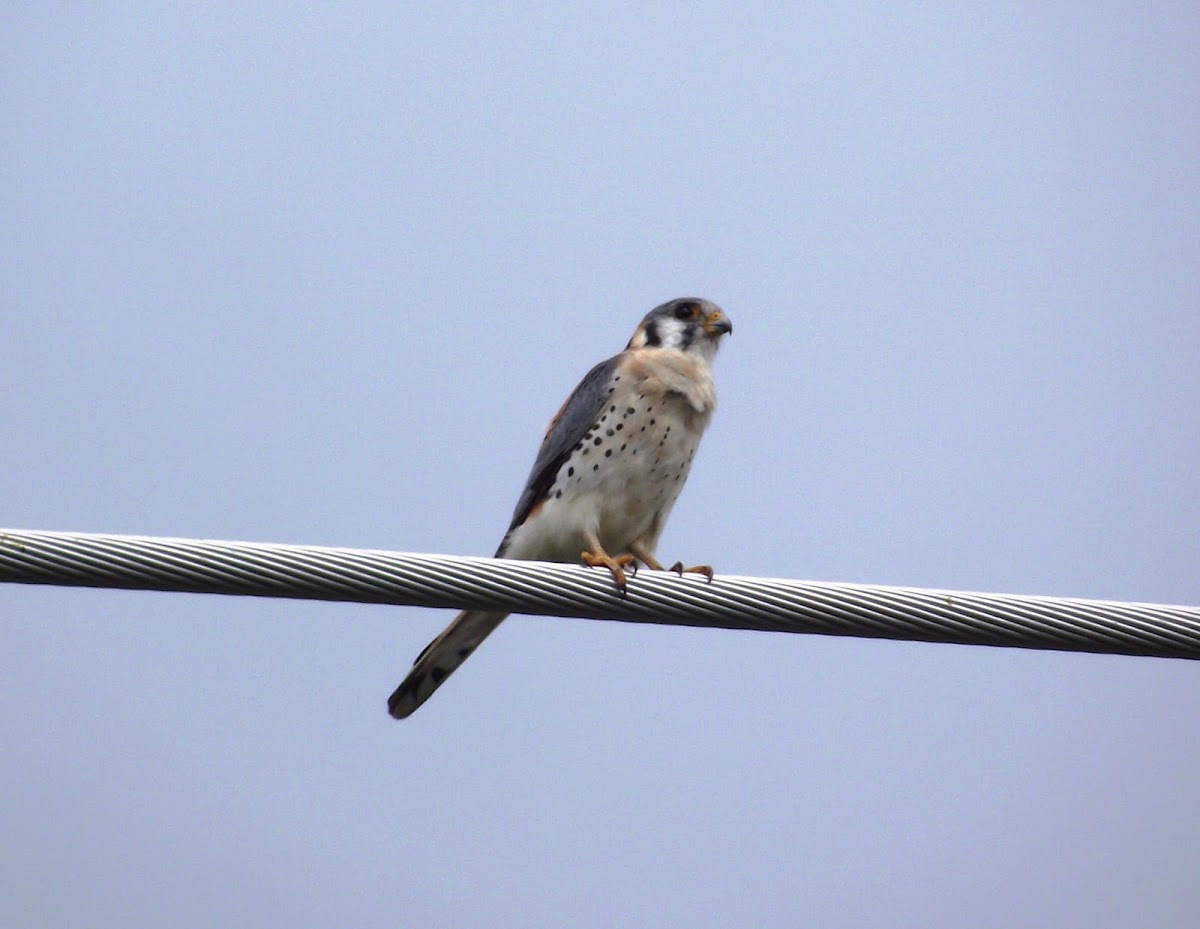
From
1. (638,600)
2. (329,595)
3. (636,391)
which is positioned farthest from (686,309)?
(329,595)

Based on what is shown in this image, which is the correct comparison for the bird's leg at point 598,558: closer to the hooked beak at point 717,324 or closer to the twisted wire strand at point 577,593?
the twisted wire strand at point 577,593

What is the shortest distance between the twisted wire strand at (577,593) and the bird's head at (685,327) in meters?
2.22

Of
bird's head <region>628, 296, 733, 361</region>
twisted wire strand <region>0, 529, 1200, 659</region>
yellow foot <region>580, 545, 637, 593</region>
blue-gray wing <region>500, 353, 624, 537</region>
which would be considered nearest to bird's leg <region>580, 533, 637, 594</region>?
yellow foot <region>580, 545, 637, 593</region>

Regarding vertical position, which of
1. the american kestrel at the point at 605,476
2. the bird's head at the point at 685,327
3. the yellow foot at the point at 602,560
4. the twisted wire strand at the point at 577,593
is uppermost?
the bird's head at the point at 685,327

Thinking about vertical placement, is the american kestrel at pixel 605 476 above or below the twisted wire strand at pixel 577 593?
above

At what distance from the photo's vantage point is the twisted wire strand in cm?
299

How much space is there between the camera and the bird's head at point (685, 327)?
18.2ft

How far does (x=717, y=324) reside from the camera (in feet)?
18.4

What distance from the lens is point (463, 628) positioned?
4.74m

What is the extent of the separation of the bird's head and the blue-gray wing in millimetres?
297

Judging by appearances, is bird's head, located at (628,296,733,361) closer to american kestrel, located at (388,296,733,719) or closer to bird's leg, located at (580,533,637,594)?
american kestrel, located at (388,296,733,719)

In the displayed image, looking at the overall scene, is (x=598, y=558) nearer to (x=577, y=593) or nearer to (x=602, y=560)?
(x=602, y=560)

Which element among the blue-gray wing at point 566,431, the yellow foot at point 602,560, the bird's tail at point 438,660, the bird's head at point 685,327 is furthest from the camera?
the bird's head at point 685,327

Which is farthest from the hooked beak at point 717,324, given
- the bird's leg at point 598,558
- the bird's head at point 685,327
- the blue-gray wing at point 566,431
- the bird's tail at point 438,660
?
the bird's tail at point 438,660
